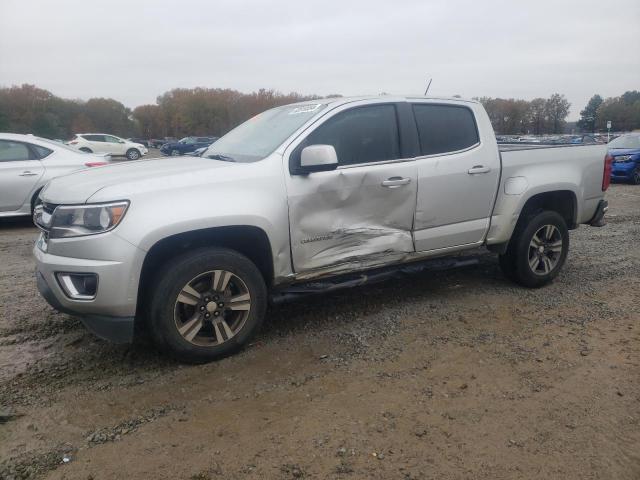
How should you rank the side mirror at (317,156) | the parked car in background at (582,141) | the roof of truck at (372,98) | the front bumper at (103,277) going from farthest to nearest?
the parked car in background at (582,141), the roof of truck at (372,98), the side mirror at (317,156), the front bumper at (103,277)

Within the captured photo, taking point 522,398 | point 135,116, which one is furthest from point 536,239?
point 135,116

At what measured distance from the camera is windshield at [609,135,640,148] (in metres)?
15.8

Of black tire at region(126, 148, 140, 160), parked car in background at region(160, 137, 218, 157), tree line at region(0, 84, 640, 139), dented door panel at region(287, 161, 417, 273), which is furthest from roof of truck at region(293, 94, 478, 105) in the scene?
tree line at region(0, 84, 640, 139)

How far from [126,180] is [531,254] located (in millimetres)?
3818

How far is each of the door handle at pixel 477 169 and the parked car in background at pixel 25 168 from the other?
259 inches

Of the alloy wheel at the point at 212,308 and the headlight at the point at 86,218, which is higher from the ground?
the headlight at the point at 86,218

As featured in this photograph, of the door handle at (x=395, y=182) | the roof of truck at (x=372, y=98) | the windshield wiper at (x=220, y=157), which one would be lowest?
the door handle at (x=395, y=182)

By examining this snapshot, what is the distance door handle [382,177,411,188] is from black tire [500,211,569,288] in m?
1.55

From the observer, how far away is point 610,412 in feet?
9.85

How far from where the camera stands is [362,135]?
13.7ft

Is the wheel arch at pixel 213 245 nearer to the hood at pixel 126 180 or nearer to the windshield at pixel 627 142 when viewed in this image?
the hood at pixel 126 180

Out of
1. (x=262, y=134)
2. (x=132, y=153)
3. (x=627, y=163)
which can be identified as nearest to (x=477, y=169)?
(x=262, y=134)

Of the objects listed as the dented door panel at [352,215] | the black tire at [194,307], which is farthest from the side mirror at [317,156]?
the black tire at [194,307]

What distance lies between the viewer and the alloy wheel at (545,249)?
513 cm
